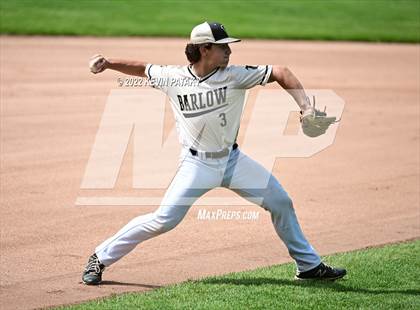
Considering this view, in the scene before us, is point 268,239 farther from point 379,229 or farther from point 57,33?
point 57,33

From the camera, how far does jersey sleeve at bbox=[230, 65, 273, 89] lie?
7.99 m

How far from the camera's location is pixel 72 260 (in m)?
9.13

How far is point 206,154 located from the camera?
8.08 meters

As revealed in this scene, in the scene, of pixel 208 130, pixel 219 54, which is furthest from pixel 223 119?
pixel 219 54

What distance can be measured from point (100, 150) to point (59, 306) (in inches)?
247

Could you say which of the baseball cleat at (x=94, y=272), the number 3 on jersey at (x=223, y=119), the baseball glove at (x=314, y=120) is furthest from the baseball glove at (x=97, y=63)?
the baseball glove at (x=314, y=120)

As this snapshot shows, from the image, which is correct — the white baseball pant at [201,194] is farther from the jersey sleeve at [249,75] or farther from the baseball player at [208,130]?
the jersey sleeve at [249,75]

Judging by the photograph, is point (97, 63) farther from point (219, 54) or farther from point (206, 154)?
point (206, 154)

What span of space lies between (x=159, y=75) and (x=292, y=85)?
1.14m

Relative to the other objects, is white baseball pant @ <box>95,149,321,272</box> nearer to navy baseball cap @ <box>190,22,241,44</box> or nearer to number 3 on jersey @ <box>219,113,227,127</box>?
number 3 on jersey @ <box>219,113,227,127</box>

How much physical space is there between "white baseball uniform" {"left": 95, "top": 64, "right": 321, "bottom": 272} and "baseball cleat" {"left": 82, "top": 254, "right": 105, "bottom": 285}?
0.07 meters

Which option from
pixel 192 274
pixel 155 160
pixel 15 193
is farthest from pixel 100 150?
pixel 192 274

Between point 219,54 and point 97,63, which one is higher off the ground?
point 219,54

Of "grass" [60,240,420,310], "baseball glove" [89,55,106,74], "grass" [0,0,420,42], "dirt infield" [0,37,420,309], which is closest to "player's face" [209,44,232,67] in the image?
"baseball glove" [89,55,106,74]
